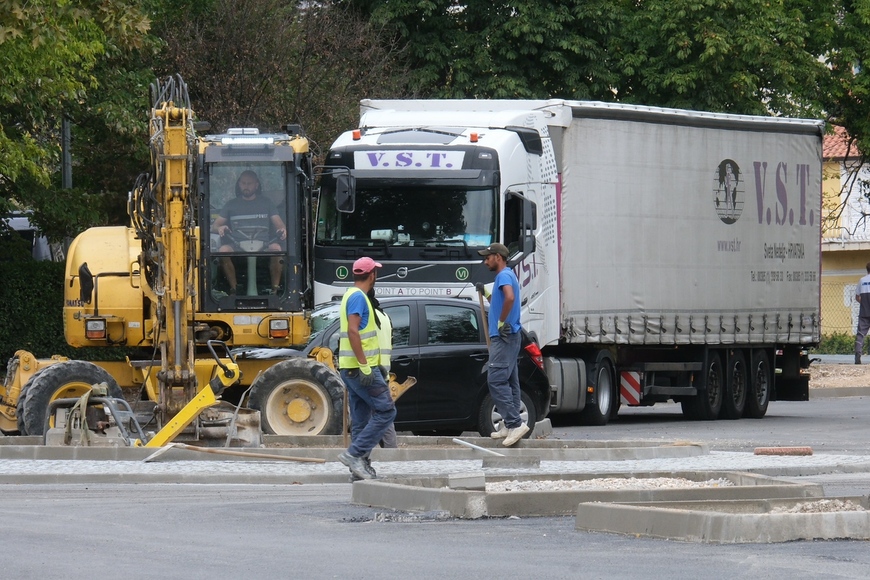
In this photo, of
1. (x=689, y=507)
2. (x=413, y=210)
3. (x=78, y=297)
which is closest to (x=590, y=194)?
(x=413, y=210)

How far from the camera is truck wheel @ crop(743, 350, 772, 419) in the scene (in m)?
24.6

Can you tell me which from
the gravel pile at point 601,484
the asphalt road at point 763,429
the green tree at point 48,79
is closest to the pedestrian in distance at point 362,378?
the gravel pile at point 601,484

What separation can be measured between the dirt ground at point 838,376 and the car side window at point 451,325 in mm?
13690

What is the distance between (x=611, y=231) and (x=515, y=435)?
7.83 meters

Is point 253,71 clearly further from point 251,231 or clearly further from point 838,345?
point 838,345

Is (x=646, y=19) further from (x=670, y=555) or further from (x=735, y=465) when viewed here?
(x=670, y=555)

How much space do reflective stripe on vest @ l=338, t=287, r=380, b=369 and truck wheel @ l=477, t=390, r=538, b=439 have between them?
4671 millimetres

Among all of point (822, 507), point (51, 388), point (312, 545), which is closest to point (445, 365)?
point (51, 388)

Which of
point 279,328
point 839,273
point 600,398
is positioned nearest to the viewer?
point 279,328

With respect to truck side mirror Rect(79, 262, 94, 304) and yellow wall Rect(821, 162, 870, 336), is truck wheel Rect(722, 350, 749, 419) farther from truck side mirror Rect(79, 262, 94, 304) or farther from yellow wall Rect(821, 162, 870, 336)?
yellow wall Rect(821, 162, 870, 336)

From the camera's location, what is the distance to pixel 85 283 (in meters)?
17.2

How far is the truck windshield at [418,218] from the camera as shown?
1984cm

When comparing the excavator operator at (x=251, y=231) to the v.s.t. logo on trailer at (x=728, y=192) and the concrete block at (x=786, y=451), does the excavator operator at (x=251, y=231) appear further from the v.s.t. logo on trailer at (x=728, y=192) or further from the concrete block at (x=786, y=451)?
the v.s.t. logo on trailer at (x=728, y=192)

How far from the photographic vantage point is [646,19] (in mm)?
33688
